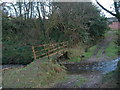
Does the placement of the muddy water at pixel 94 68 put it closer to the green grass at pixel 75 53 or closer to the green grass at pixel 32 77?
the green grass at pixel 32 77

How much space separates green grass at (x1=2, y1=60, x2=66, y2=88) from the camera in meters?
7.68

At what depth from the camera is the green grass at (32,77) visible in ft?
25.2

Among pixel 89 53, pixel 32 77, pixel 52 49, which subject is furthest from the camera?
pixel 89 53

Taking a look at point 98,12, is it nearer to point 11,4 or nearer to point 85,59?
point 85,59

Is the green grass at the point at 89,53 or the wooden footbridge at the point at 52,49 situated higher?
the wooden footbridge at the point at 52,49

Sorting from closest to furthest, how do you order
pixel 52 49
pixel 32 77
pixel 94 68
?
1. pixel 32 77
2. pixel 94 68
3. pixel 52 49

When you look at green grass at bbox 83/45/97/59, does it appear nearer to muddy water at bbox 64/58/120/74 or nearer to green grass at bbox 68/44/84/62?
green grass at bbox 68/44/84/62

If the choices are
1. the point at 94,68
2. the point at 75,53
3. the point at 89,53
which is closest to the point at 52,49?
the point at 75,53

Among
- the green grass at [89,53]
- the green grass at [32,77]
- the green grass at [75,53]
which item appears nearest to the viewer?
the green grass at [32,77]

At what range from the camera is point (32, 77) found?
315 inches

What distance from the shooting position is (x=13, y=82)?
7.79 metres

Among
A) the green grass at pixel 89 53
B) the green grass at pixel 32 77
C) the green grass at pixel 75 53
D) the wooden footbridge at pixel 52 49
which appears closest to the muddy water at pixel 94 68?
the wooden footbridge at pixel 52 49

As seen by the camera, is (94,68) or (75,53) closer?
(94,68)

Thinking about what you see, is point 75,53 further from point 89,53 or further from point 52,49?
point 52,49
